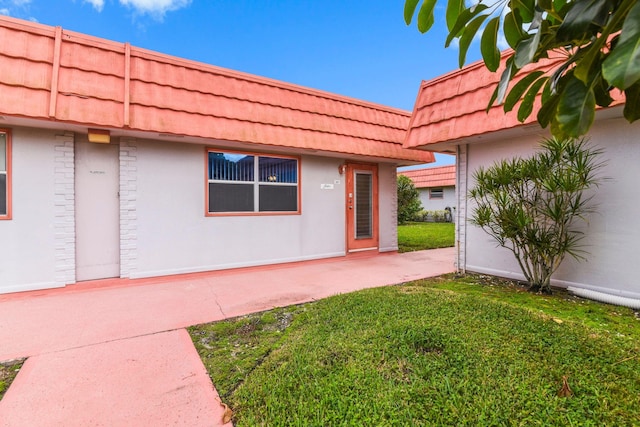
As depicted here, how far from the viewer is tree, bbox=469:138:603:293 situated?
4094 millimetres

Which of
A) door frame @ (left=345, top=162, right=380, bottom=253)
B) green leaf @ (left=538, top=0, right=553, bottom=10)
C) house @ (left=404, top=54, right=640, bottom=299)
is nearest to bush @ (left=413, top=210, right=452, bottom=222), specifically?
door frame @ (left=345, top=162, right=380, bottom=253)

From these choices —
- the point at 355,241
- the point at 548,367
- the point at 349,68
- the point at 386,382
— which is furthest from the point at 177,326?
the point at 349,68

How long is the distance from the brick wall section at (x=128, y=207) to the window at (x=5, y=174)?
4.71 ft

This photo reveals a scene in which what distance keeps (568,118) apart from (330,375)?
7.04 feet

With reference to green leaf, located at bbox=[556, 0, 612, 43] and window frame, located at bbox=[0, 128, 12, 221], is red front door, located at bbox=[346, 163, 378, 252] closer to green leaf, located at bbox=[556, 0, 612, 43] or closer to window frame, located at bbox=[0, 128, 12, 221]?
window frame, located at bbox=[0, 128, 12, 221]

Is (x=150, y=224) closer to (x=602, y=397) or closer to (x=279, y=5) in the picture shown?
(x=602, y=397)

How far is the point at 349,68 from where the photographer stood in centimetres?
1662

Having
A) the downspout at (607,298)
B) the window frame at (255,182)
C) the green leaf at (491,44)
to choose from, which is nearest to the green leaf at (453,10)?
the green leaf at (491,44)

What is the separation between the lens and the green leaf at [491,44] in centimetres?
137

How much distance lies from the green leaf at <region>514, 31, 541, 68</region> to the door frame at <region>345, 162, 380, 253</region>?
21.7 ft

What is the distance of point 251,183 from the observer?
21.6 feet

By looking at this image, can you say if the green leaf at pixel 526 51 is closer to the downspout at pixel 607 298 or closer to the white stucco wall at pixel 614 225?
the white stucco wall at pixel 614 225

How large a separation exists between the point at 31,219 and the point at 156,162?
6.62 ft

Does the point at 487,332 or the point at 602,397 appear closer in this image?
the point at 602,397
